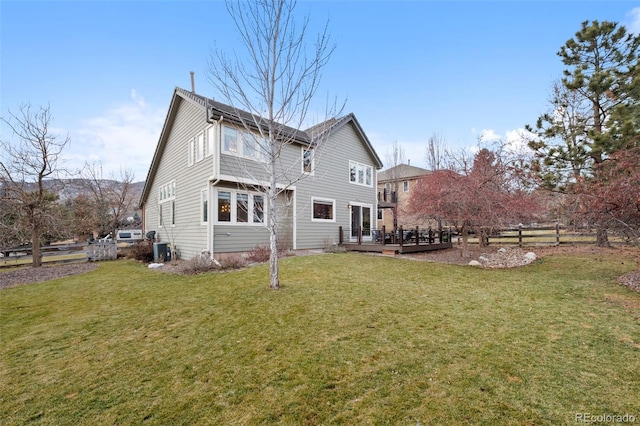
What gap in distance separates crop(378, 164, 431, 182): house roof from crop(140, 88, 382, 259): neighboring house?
1219cm

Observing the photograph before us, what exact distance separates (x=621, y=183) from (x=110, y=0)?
53.6 ft

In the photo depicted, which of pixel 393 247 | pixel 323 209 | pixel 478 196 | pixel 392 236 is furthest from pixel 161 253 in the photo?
pixel 478 196

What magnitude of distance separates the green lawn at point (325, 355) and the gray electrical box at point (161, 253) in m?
6.37

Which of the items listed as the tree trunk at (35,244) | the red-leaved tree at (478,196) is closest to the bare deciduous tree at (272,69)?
the red-leaved tree at (478,196)

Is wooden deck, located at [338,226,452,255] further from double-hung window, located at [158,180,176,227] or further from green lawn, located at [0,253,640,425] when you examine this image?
double-hung window, located at [158,180,176,227]

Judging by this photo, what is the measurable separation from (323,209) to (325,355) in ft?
39.9

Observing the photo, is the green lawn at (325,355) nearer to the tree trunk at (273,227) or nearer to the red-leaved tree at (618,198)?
the tree trunk at (273,227)

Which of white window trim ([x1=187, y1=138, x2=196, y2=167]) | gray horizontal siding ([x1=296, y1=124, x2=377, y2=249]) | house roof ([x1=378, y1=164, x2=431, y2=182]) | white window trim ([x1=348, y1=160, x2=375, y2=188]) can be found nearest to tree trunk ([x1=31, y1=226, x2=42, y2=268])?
white window trim ([x1=187, y1=138, x2=196, y2=167])

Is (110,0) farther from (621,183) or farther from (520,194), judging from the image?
(520,194)

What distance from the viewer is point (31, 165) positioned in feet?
40.4

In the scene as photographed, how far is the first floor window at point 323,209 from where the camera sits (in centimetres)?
1500

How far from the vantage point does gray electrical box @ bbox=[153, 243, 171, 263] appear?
13.0 meters

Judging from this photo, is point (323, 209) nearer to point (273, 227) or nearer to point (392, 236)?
point (392, 236)

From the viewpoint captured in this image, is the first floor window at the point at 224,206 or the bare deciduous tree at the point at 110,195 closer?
the first floor window at the point at 224,206
